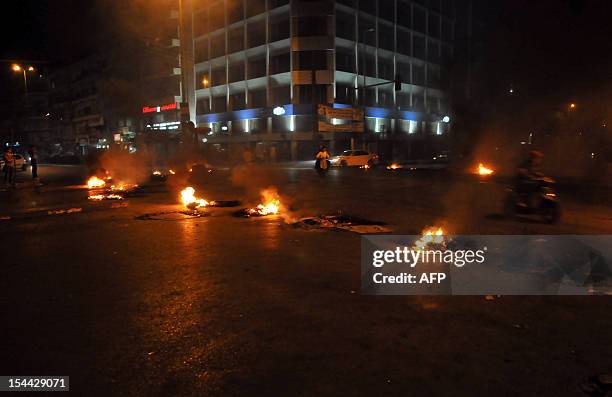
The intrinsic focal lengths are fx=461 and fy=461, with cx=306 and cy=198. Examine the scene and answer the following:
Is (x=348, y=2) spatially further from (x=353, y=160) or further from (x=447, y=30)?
(x=353, y=160)

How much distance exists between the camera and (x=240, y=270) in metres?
6.30

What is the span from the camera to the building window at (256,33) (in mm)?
50438

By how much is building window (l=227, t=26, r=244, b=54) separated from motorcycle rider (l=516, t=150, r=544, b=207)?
47402 millimetres

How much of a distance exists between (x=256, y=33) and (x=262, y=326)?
5100cm

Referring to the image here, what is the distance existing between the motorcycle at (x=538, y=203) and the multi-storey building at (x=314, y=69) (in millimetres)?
33873

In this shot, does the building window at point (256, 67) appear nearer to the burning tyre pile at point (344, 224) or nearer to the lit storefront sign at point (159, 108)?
the lit storefront sign at point (159, 108)

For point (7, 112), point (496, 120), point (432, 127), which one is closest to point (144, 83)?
point (7, 112)

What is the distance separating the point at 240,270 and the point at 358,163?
29213 mm

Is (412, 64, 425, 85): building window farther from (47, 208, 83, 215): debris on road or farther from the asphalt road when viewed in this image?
the asphalt road

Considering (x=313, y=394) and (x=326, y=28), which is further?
(x=326, y=28)

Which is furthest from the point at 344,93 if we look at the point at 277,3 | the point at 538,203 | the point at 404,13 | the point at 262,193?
the point at 538,203

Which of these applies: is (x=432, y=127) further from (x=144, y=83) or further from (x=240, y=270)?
(x=240, y=270)

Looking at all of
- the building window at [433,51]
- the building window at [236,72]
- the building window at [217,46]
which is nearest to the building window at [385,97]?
the building window at [433,51]

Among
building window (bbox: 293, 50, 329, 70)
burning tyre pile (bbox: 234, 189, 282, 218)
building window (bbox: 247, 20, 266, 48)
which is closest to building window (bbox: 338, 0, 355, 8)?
building window (bbox: 293, 50, 329, 70)
